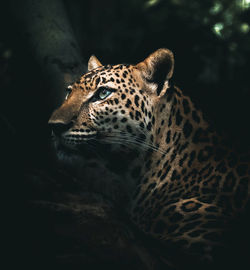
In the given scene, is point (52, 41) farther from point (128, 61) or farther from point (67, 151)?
point (128, 61)

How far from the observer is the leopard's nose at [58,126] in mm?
3984

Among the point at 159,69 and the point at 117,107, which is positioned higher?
the point at 159,69

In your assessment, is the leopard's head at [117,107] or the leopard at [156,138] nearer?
the leopard at [156,138]

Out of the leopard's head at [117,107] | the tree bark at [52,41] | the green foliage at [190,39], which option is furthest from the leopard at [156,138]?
the green foliage at [190,39]

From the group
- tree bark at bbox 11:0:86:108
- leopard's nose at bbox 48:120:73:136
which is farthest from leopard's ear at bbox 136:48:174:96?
tree bark at bbox 11:0:86:108

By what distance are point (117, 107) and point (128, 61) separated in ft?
10.4

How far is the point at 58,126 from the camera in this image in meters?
4.01

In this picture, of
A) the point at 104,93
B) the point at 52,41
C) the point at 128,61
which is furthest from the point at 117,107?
the point at 128,61

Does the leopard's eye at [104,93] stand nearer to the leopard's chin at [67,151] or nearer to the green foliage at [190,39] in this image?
the leopard's chin at [67,151]

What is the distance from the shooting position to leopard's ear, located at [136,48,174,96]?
4173mm

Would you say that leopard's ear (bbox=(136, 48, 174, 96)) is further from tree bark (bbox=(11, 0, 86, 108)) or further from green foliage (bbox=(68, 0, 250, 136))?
tree bark (bbox=(11, 0, 86, 108))

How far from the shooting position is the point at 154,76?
4301mm

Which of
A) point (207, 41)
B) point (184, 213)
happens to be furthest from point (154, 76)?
point (207, 41)

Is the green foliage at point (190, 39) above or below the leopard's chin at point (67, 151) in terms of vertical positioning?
above
